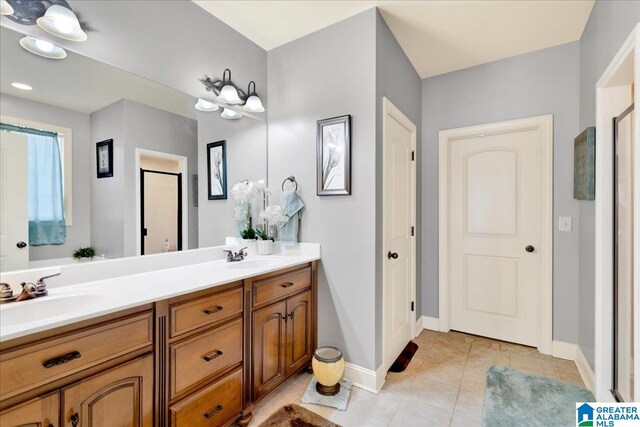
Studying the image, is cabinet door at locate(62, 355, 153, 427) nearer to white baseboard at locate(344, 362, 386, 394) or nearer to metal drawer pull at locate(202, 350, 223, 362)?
metal drawer pull at locate(202, 350, 223, 362)

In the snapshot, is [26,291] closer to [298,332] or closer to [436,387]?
[298,332]

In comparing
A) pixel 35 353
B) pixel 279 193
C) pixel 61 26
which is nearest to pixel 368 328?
pixel 279 193

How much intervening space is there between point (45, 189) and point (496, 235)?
3.39 meters

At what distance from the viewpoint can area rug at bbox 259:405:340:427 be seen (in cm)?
170

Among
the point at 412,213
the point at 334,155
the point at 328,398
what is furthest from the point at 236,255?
the point at 412,213

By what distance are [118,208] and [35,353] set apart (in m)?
0.91

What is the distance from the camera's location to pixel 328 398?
1944 millimetres

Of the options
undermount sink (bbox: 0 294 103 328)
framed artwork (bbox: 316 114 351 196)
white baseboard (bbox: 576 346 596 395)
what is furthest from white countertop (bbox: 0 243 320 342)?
white baseboard (bbox: 576 346 596 395)

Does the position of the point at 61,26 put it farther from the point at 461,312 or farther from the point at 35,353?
the point at 461,312

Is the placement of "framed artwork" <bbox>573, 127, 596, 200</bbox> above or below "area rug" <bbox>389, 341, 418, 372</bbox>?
above

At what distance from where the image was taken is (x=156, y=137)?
1892 millimetres

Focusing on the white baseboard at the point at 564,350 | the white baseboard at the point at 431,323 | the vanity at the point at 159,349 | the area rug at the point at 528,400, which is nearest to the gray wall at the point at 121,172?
the vanity at the point at 159,349

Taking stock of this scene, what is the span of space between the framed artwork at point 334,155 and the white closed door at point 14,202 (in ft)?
5.40

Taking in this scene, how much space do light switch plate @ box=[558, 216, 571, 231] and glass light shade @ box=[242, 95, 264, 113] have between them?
2.74 metres
